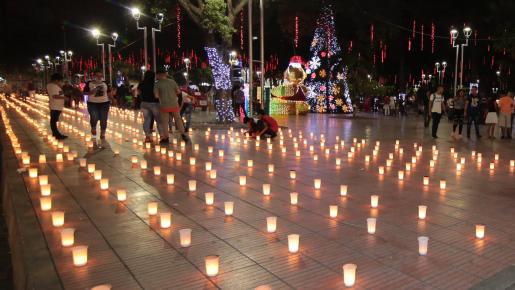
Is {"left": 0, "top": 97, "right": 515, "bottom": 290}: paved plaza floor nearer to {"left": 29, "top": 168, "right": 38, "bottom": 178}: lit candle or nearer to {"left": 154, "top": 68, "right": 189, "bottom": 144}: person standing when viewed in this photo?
{"left": 29, "top": 168, "right": 38, "bottom": 178}: lit candle

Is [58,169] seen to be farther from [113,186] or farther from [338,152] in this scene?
[338,152]

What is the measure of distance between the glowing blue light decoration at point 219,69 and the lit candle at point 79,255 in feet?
47.8

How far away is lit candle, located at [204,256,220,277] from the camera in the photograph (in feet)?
12.3

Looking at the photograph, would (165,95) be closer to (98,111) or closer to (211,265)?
(98,111)

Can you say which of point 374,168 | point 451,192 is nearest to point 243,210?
point 451,192

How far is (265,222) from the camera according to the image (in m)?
5.28

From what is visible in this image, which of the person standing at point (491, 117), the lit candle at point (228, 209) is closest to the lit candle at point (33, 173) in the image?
the lit candle at point (228, 209)

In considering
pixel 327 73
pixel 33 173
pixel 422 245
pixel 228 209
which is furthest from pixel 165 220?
pixel 327 73

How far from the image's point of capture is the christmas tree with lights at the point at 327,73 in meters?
27.1

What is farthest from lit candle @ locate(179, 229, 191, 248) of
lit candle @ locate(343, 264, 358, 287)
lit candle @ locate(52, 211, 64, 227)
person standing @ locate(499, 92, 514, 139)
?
person standing @ locate(499, 92, 514, 139)

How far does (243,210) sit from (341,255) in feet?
5.56

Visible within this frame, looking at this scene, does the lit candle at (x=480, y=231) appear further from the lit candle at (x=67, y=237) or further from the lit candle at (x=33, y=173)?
the lit candle at (x=33, y=173)

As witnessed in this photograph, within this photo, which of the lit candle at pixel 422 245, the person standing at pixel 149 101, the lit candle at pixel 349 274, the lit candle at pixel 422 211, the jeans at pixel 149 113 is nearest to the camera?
the lit candle at pixel 349 274

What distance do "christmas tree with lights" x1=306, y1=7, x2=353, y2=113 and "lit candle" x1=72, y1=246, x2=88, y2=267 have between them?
24.0 metres
